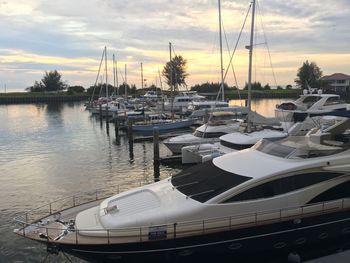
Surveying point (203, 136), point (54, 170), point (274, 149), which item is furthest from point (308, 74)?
point (274, 149)

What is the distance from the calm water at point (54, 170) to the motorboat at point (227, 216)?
2671 mm

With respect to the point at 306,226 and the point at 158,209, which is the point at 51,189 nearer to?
the point at 158,209

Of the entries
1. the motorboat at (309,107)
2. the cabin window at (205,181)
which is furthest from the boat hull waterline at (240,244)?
the motorboat at (309,107)

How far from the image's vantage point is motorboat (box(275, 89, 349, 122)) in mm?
31884

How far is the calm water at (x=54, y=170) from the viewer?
14.8m

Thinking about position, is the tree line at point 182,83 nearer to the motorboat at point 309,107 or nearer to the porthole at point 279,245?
the motorboat at point 309,107

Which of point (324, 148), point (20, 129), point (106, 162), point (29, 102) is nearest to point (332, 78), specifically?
point (29, 102)

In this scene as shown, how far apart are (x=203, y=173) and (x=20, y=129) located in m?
44.6

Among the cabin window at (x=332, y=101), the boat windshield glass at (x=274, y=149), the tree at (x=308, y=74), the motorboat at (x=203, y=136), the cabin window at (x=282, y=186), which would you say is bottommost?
the motorboat at (x=203, y=136)

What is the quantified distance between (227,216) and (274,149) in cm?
304

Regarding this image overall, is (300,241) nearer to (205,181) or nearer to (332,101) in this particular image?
(205,181)

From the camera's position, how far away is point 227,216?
10.0 meters

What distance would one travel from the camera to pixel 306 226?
10.6 m

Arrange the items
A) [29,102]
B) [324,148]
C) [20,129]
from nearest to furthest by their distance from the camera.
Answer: [324,148] → [20,129] → [29,102]
